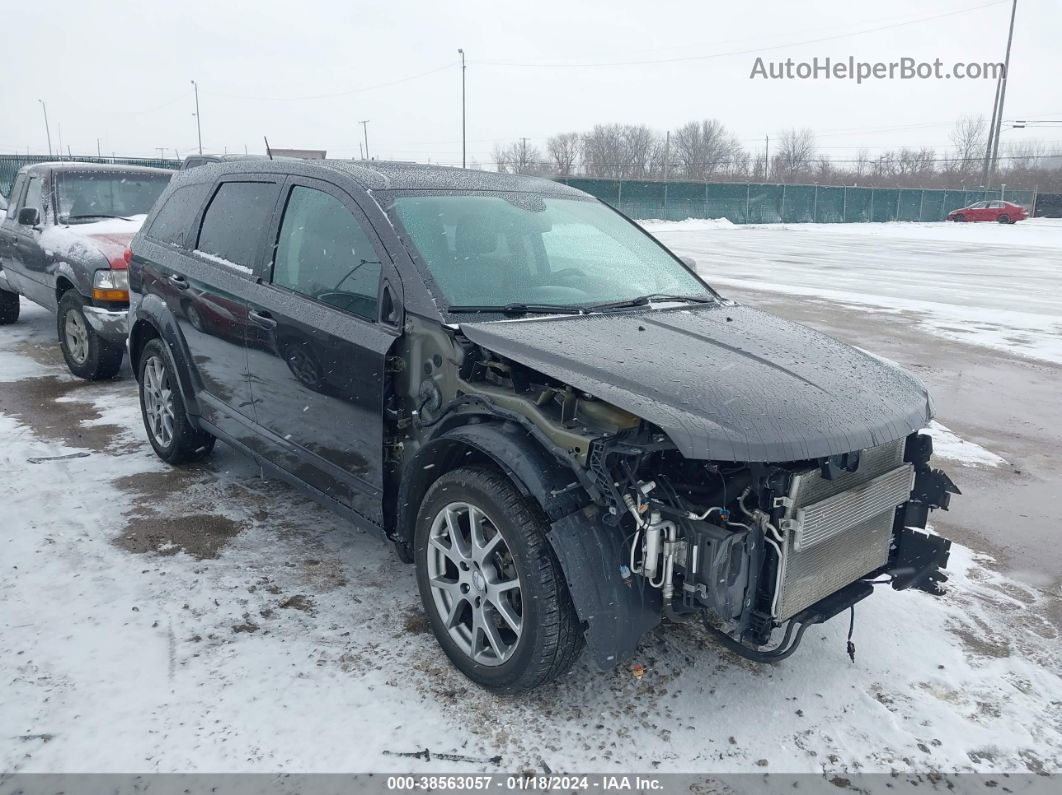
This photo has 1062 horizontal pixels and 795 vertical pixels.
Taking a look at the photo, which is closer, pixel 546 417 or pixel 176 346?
pixel 546 417

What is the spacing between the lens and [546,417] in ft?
8.73

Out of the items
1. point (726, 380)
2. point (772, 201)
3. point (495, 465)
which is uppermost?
point (772, 201)

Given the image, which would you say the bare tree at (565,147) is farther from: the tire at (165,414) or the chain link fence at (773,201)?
the tire at (165,414)

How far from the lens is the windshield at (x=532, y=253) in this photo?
3.27m

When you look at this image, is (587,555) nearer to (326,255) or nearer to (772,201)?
(326,255)

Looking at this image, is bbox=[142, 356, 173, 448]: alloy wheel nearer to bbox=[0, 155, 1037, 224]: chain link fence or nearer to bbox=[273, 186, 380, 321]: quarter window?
bbox=[273, 186, 380, 321]: quarter window

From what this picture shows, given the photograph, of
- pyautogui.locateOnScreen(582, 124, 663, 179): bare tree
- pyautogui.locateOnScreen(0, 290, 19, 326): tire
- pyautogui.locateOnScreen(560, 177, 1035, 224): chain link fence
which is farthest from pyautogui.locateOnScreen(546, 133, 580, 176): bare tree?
pyautogui.locateOnScreen(0, 290, 19, 326): tire

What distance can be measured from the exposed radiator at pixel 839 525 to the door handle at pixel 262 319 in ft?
7.87

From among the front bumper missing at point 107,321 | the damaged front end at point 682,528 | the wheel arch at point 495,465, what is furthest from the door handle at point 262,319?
the front bumper missing at point 107,321

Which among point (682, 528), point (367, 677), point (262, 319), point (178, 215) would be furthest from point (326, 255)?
point (682, 528)

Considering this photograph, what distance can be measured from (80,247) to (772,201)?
4083cm

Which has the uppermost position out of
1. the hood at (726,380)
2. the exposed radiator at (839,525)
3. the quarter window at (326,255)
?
the quarter window at (326,255)

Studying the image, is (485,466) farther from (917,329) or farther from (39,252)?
(917,329)

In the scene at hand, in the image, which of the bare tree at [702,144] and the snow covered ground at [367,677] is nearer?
the snow covered ground at [367,677]
